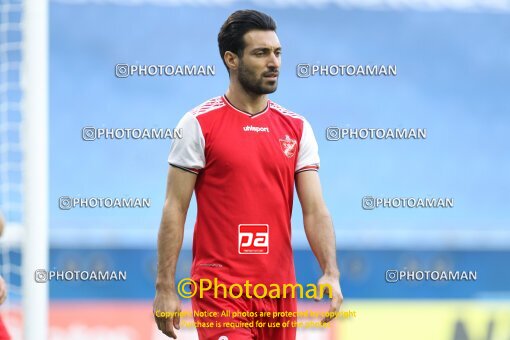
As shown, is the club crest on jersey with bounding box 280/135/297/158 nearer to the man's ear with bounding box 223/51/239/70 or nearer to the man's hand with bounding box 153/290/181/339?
the man's ear with bounding box 223/51/239/70

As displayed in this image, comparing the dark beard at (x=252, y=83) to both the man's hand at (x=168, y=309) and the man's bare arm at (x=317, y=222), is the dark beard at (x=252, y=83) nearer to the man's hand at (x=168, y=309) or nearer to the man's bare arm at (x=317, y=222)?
the man's bare arm at (x=317, y=222)

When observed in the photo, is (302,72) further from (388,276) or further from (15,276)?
(15,276)

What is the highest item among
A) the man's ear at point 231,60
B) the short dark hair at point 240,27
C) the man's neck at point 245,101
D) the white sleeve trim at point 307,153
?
the short dark hair at point 240,27

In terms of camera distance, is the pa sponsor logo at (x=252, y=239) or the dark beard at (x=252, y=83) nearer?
the pa sponsor logo at (x=252, y=239)

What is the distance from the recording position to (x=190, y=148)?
15.4ft

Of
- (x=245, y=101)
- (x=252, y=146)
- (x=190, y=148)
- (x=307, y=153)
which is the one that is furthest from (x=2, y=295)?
(x=307, y=153)

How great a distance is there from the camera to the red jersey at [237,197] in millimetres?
4684

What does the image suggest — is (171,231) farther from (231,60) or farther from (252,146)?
(231,60)

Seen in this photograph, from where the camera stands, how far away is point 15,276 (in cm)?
788

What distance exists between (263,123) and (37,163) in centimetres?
167

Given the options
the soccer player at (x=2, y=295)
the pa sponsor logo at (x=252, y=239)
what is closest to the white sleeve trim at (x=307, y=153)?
the pa sponsor logo at (x=252, y=239)

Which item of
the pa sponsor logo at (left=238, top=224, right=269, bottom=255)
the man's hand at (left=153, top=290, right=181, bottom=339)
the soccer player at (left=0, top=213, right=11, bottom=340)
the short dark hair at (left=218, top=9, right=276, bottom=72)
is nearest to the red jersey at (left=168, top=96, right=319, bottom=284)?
the pa sponsor logo at (left=238, top=224, right=269, bottom=255)

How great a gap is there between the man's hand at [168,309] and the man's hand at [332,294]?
0.62 metres

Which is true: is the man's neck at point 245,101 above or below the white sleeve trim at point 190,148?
above
